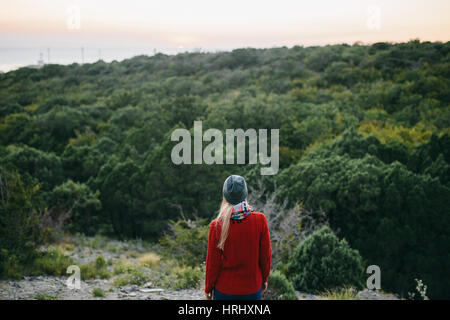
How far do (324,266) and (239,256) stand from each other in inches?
209

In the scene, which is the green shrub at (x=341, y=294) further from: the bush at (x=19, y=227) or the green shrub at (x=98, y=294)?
the bush at (x=19, y=227)

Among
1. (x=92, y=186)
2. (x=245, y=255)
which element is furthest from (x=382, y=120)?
(x=245, y=255)

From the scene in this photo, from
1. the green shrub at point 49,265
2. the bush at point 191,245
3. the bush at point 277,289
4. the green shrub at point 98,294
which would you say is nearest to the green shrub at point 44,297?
the green shrub at point 98,294

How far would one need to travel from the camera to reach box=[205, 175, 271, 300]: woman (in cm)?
284

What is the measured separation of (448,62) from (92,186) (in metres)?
29.6

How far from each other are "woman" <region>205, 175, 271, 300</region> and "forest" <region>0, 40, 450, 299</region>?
5.10 meters

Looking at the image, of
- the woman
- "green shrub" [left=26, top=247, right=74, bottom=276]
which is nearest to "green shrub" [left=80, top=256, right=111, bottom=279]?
"green shrub" [left=26, top=247, right=74, bottom=276]

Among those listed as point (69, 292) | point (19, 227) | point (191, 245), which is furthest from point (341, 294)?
point (19, 227)

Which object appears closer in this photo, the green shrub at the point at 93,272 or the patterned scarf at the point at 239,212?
the patterned scarf at the point at 239,212

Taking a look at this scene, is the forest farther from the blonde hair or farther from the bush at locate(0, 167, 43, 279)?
the blonde hair

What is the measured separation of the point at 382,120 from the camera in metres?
22.6

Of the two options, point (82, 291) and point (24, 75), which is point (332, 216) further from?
point (24, 75)

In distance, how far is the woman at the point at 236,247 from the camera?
284cm

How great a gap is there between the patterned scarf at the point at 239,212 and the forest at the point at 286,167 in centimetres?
531
